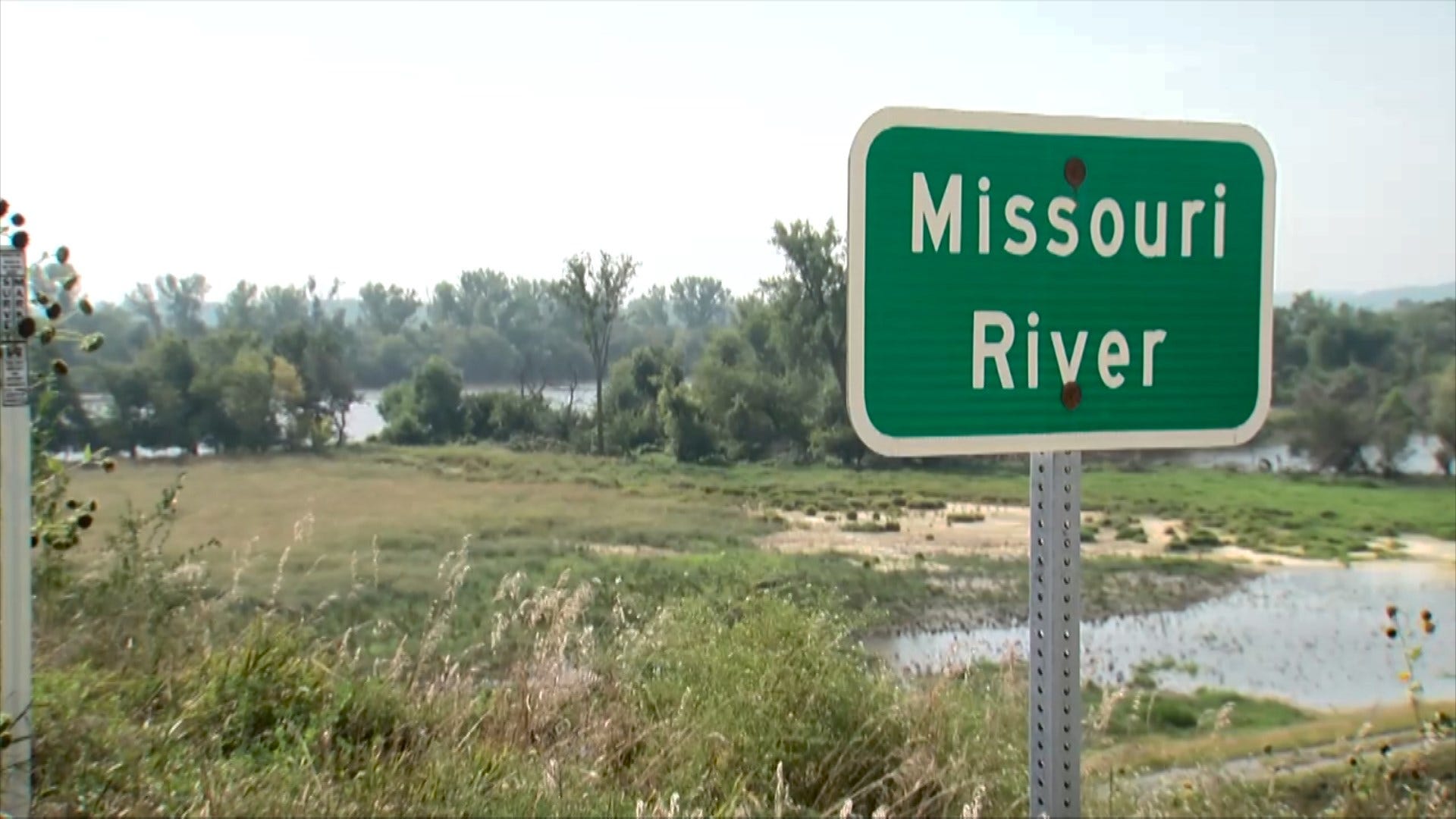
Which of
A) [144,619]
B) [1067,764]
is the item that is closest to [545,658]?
[144,619]

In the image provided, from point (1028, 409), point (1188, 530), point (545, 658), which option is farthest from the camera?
point (1188, 530)

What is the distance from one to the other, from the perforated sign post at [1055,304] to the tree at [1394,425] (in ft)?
22.8

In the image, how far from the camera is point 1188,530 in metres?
7.69

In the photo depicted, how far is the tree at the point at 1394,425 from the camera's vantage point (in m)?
7.34

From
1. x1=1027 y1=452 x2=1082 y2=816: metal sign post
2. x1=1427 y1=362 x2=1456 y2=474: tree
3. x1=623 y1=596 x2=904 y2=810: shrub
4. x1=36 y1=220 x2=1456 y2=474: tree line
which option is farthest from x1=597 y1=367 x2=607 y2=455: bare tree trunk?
x1=1027 y1=452 x2=1082 y2=816: metal sign post

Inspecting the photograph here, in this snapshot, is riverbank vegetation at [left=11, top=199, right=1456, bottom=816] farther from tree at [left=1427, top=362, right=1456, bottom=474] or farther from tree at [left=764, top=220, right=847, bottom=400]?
tree at [left=1427, top=362, right=1456, bottom=474]

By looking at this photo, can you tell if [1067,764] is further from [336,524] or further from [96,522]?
[336,524]

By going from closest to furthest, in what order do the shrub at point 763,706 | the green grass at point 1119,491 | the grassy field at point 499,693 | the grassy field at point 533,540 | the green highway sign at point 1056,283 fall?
the green highway sign at point 1056,283
the grassy field at point 499,693
the shrub at point 763,706
the grassy field at point 533,540
the green grass at point 1119,491

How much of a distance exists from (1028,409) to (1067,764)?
13.9 inches

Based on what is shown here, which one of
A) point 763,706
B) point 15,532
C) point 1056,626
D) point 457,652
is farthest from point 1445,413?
point 15,532

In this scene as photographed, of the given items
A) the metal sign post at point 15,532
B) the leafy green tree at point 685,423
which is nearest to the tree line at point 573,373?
the leafy green tree at point 685,423

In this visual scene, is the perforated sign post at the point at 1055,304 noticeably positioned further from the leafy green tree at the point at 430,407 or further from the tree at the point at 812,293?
the leafy green tree at the point at 430,407

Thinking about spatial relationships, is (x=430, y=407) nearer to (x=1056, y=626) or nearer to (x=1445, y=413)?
(x=1056, y=626)

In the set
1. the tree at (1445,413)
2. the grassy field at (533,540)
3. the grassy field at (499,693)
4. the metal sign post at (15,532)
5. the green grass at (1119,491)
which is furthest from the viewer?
the tree at (1445,413)
